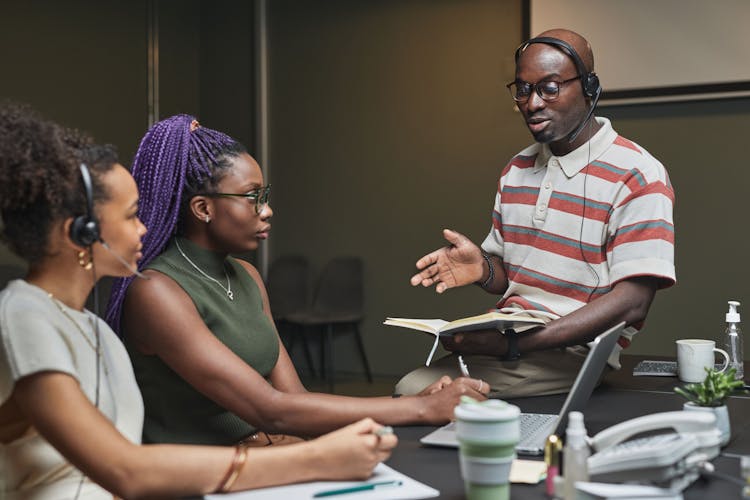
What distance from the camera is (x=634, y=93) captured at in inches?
179

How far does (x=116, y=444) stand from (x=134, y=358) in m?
0.57

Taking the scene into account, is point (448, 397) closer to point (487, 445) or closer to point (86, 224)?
point (487, 445)

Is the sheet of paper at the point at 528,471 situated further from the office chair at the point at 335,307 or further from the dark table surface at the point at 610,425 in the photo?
the office chair at the point at 335,307

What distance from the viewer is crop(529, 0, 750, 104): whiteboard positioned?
4316 mm

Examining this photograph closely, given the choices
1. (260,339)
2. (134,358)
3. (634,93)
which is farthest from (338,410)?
(634,93)

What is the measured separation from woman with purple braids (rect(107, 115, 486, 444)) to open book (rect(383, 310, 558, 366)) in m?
0.13

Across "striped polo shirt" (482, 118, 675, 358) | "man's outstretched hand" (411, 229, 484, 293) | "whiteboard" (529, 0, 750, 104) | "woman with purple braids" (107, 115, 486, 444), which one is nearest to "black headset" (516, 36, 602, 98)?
"striped polo shirt" (482, 118, 675, 358)

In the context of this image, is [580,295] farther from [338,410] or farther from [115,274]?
[115,274]

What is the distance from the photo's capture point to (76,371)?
1266 millimetres

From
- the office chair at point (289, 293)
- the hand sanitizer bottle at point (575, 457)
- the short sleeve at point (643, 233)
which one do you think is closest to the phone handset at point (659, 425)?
the hand sanitizer bottle at point (575, 457)

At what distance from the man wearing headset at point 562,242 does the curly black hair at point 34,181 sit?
3.18 feet

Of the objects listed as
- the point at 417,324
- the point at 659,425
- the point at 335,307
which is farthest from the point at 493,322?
the point at 335,307

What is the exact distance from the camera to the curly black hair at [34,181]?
123cm

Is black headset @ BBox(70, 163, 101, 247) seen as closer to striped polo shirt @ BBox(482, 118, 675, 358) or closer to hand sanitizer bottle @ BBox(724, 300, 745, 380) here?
striped polo shirt @ BBox(482, 118, 675, 358)
